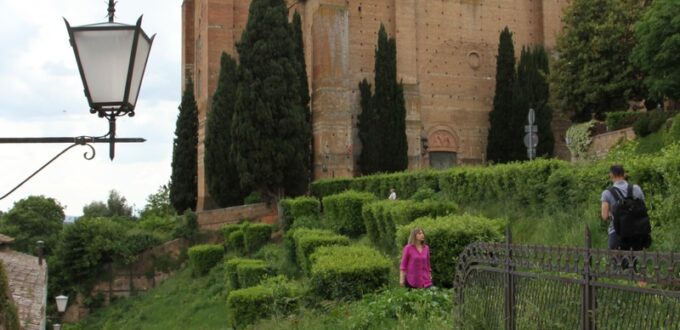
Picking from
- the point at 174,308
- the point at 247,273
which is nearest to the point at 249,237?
the point at 174,308

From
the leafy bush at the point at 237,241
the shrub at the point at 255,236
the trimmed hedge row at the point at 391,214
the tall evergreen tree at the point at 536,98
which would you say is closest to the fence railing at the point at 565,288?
the trimmed hedge row at the point at 391,214

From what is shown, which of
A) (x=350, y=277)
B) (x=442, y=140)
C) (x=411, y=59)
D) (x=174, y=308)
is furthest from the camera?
(x=442, y=140)

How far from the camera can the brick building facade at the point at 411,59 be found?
31734mm

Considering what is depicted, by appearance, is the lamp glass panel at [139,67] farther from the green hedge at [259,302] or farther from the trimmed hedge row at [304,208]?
the trimmed hedge row at [304,208]

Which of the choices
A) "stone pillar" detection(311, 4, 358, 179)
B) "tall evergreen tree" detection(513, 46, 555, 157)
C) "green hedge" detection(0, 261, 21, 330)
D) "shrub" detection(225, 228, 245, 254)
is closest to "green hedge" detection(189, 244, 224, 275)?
"shrub" detection(225, 228, 245, 254)

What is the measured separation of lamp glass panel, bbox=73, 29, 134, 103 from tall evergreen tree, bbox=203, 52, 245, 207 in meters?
26.3

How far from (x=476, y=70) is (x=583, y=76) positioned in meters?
6.61

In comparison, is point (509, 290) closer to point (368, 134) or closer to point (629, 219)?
point (629, 219)

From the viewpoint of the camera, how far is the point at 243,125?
1064 inches

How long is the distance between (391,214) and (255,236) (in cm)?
1028

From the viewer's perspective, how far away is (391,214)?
14164mm

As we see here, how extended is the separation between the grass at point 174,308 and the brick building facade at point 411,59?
326 inches

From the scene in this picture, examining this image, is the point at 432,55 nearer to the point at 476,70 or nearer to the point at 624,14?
the point at 476,70

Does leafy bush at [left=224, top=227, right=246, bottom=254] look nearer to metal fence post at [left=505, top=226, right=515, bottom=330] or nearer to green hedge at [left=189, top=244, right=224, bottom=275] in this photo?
green hedge at [left=189, top=244, right=224, bottom=275]
